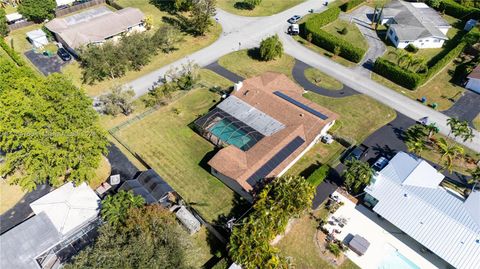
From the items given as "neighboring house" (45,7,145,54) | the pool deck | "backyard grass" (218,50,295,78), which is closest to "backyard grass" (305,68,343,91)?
"backyard grass" (218,50,295,78)

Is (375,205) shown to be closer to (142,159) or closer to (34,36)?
(142,159)

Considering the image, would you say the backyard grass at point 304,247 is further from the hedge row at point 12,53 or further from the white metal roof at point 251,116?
the hedge row at point 12,53

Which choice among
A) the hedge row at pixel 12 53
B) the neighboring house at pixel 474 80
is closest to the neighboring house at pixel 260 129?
the neighboring house at pixel 474 80

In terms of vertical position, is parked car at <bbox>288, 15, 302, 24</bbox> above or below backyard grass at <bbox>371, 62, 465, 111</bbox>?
above

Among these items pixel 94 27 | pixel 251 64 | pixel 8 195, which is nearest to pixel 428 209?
pixel 251 64

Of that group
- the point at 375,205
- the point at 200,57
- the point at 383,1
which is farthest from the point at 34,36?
the point at 383,1

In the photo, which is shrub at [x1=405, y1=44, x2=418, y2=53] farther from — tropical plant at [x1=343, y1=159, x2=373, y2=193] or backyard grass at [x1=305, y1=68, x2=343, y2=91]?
tropical plant at [x1=343, y1=159, x2=373, y2=193]

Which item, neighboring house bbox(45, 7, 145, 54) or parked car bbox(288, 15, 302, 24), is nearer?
neighboring house bbox(45, 7, 145, 54)
